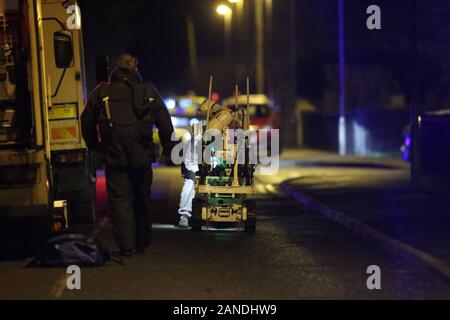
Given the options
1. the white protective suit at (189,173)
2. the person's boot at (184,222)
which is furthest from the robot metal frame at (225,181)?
the person's boot at (184,222)

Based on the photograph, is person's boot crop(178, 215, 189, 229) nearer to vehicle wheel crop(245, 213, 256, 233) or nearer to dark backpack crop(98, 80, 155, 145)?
vehicle wheel crop(245, 213, 256, 233)

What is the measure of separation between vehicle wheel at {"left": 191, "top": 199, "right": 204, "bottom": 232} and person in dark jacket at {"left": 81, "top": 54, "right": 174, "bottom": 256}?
2142 millimetres

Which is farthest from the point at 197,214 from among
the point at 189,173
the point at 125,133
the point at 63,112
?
the point at 125,133

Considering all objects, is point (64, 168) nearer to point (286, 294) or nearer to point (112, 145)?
point (112, 145)

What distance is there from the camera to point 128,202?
929 cm

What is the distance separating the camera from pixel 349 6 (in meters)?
30.2

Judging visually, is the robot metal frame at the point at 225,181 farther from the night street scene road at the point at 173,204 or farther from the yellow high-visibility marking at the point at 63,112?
the yellow high-visibility marking at the point at 63,112

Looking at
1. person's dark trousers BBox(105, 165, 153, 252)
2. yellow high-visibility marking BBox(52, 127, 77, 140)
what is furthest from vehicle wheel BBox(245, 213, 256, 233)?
yellow high-visibility marking BBox(52, 127, 77, 140)

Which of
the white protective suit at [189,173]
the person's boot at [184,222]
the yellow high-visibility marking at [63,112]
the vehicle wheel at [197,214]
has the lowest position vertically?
the person's boot at [184,222]

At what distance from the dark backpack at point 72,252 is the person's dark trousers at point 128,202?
413 millimetres

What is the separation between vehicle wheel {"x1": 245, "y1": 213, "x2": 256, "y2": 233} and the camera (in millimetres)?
11492

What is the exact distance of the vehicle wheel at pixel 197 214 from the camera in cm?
1147

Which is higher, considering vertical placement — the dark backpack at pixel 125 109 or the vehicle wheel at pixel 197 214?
the dark backpack at pixel 125 109
